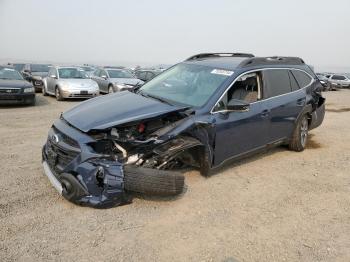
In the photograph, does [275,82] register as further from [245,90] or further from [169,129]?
[169,129]

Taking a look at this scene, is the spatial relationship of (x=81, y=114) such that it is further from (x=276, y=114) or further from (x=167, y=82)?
(x=276, y=114)

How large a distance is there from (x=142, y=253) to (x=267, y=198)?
6.63 ft

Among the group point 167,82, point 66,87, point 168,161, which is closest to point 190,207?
point 168,161

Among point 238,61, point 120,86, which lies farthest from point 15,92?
point 238,61

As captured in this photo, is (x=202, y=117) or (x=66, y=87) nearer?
(x=202, y=117)

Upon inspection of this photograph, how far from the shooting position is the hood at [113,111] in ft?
13.4

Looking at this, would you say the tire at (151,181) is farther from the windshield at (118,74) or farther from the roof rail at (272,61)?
the windshield at (118,74)

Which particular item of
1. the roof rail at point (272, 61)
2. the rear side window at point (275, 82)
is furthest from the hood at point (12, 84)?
the rear side window at point (275, 82)

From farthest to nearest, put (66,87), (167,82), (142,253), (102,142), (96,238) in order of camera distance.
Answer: (66,87) → (167,82) → (102,142) → (96,238) → (142,253)

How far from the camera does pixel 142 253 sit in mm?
3150

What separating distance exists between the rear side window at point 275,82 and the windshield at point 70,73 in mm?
10963

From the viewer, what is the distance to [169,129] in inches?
169

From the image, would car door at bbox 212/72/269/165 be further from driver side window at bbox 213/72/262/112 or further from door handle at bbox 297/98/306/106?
door handle at bbox 297/98/306/106

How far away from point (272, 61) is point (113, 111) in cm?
311
